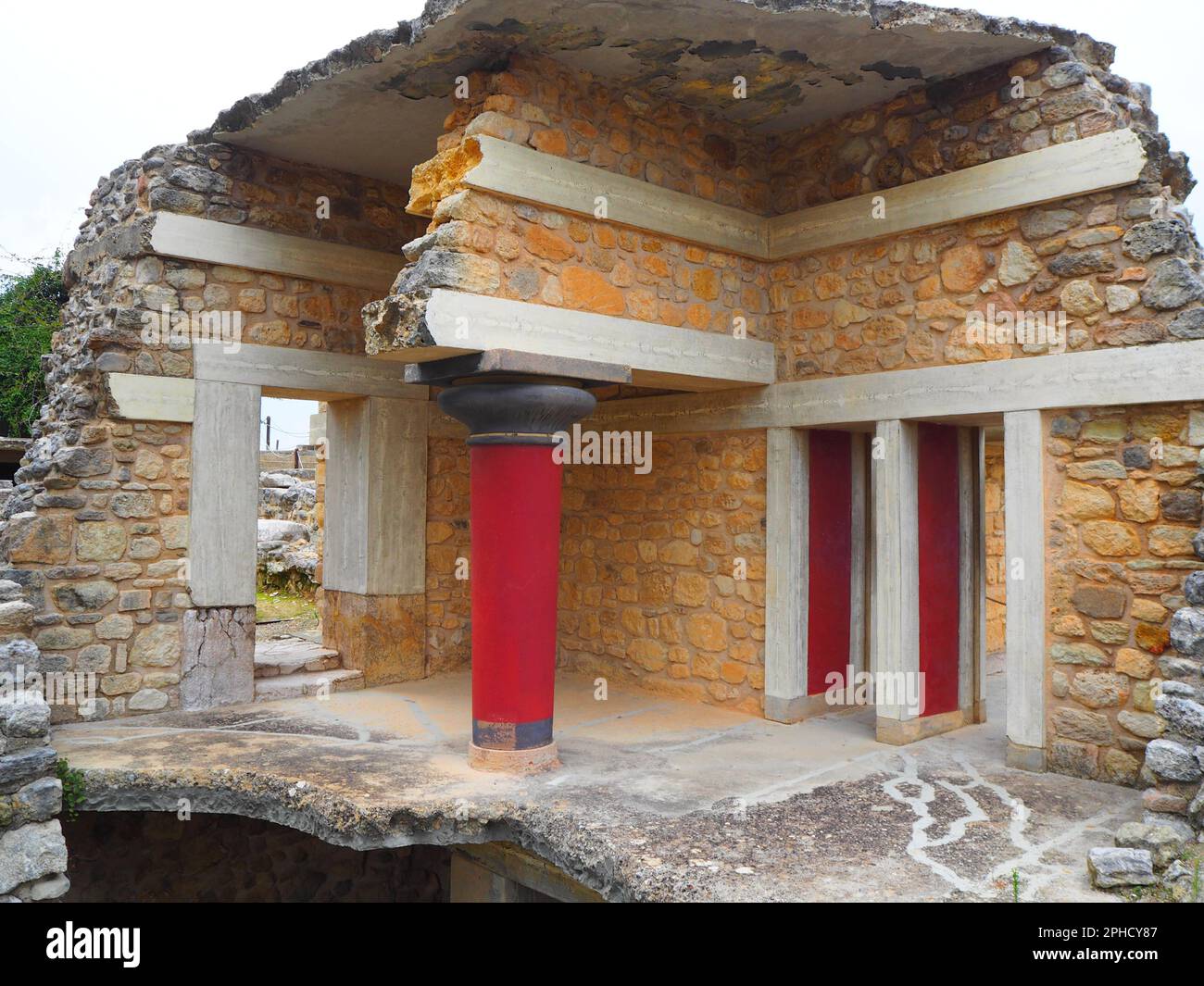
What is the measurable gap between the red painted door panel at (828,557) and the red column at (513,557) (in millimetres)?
2222

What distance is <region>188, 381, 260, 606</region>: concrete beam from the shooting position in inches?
262

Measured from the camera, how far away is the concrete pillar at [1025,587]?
5352mm

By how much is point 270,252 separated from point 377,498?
199 cm

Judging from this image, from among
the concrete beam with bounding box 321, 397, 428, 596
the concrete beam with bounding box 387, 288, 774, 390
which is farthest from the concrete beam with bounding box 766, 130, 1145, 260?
the concrete beam with bounding box 321, 397, 428, 596

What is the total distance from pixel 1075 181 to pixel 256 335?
5402 mm

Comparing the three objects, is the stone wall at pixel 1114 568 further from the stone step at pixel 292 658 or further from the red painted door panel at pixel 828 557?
the stone step at pixel 292 658

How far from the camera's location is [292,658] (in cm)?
755

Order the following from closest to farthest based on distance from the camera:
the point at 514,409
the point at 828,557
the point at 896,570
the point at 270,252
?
the point at 514,409 → the point at 896,570 → the point at 828,557 → the point at 270,252

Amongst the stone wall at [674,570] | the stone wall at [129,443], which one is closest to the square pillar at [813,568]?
the stone wall at [674,570]

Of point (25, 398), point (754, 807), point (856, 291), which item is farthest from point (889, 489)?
point (25, 398)

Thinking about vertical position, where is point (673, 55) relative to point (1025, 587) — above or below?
above

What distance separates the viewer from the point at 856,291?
6.31 meters

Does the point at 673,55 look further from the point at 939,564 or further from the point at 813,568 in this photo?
the point at 939,564

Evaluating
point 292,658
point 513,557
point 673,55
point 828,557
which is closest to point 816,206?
point 673,55
